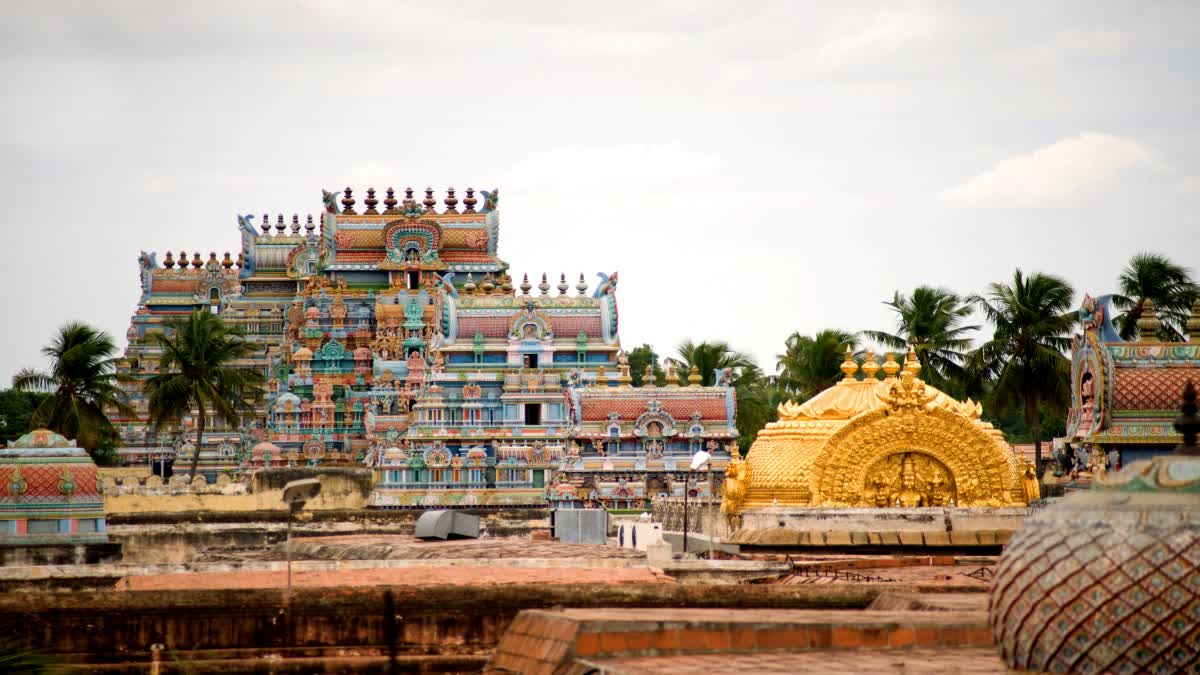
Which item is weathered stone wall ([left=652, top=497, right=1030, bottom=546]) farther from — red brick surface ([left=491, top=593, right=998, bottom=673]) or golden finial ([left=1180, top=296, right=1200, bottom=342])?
red brick surface ([left=491, top=593, right=998, bottom=673])

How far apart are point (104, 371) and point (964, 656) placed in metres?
57.2

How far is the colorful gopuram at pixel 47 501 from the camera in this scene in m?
31.2

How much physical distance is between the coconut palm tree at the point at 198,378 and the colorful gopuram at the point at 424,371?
2.11 metres

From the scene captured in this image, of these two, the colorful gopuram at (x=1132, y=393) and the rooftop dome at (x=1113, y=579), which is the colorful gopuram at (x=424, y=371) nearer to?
the colorful gopuram at (x=1132, y=393)

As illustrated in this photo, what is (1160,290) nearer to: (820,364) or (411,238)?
(820,364)


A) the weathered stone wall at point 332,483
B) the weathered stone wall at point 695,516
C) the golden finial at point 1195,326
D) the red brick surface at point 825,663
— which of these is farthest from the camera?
the weathered stone wall at point 332,483

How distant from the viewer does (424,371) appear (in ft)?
232

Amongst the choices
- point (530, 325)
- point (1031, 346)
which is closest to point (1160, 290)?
point (1031, 346)

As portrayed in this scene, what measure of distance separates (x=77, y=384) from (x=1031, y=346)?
31214 millimetres

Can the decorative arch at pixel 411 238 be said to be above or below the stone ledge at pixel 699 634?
above

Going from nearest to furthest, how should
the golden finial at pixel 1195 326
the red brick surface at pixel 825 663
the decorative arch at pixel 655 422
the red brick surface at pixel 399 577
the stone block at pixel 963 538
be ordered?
the red brick surface at pixel 825 663 < the red brick surface at pixel 399 577 < the stone block at pixel 963 538 < the golden finial at pixel 1195 326 < the decorative arch at pixel 655 422

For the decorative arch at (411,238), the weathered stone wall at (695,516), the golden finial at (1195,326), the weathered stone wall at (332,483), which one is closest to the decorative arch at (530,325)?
the weathered stone wall at (332,483)

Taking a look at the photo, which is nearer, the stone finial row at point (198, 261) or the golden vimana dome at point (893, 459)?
the golden vimana dome at point (893, 459)

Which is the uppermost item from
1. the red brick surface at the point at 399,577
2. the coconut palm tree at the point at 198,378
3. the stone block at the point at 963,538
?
the coconut palm tree at the point at 198,378
